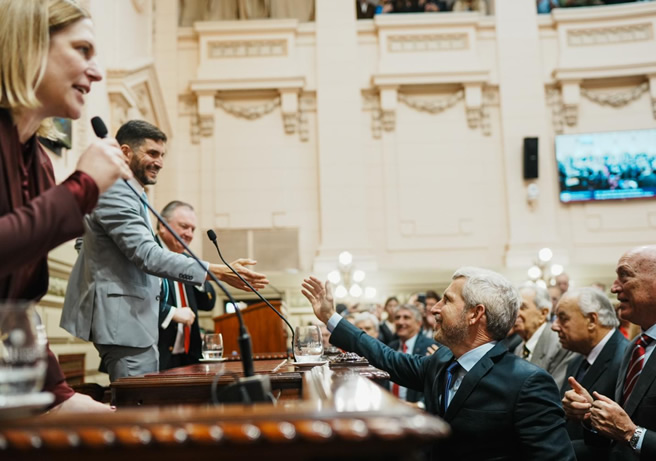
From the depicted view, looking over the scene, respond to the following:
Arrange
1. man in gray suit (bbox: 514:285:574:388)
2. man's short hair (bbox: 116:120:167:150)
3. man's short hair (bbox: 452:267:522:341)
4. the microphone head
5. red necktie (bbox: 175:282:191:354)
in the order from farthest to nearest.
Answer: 1. man in gray suit (bbox: 514:285:574:388)
2. red necktie (bbox: 175:282:191:354)
3. man's short hair (bbox: 116:120:167:150)
4. man's short hair (bbox: 452:267:522:341)
5. the microphone head

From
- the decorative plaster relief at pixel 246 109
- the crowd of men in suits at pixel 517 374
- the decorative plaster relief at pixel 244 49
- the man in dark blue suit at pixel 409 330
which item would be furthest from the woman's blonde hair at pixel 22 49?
the decorative plaster relief at pixel 244 49

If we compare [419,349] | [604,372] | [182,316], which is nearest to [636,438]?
[604,372]

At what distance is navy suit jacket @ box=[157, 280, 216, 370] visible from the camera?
3.33 m

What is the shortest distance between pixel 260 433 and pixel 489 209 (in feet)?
32.0

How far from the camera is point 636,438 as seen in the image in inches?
89.3

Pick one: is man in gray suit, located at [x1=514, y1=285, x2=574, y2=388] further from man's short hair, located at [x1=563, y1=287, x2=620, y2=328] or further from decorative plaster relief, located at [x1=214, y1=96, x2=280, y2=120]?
decorative plaster relief, located at [x1=214, y1=96, x2=280, y2=120]

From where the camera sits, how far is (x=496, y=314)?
228cm

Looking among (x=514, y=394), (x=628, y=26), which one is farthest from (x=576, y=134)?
(x=514, y=394)

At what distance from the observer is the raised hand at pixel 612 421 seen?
90.3 inches

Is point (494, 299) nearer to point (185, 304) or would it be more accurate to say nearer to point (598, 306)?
point (598, 306)

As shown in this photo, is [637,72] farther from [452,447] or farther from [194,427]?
[194,427]

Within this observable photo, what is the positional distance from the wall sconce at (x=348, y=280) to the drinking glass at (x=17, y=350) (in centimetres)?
838

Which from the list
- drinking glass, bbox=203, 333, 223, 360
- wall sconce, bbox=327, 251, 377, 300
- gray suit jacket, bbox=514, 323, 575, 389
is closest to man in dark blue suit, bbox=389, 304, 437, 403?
gray suit jacket, bbox=514, 323, 575, 389

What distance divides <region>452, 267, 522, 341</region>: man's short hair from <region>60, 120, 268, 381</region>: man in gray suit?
75 centimetres
